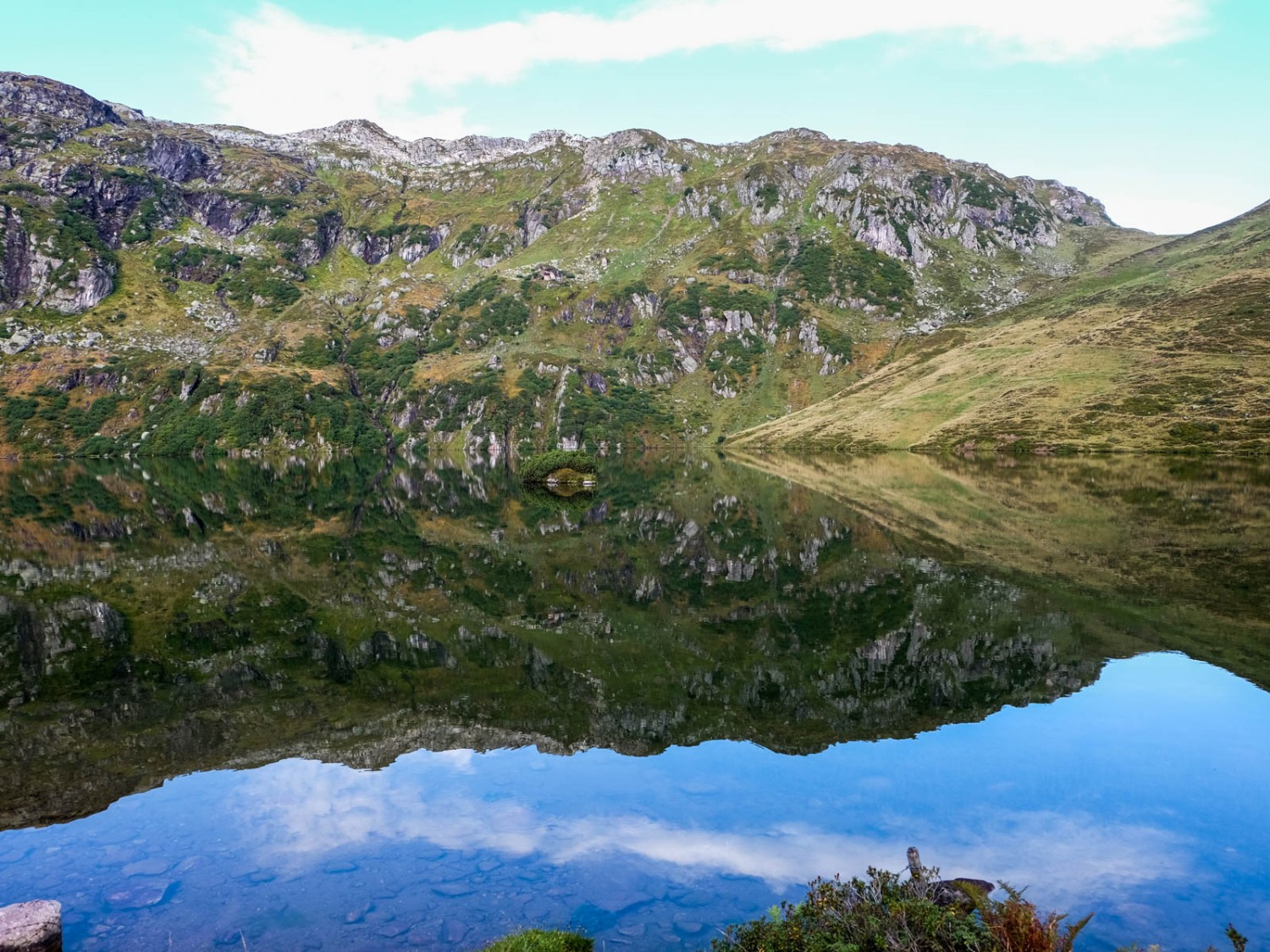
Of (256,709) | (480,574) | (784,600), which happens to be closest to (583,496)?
(480,574)

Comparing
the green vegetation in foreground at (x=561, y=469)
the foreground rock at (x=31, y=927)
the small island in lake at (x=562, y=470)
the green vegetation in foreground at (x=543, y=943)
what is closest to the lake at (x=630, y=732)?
the foreground rock at (x=31, y=927)

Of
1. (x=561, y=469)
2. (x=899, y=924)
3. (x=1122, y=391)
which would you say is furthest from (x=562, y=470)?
(x=1122, y=391)

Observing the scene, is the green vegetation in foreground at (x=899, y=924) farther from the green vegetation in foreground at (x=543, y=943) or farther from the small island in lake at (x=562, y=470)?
the small island in lake at (x=562, y=470)

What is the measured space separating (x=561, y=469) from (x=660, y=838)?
108 metres

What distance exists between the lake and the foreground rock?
59cm

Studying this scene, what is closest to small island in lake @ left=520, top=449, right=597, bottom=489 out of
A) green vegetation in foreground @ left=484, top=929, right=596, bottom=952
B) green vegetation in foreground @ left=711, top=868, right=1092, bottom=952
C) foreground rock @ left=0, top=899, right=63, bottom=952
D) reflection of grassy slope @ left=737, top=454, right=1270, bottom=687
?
reflection of grassy slope @ left=737, top=454, right=1270, bottom=687

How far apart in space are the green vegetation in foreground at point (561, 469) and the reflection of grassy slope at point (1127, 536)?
125 ft

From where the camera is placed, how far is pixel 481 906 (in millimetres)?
14328

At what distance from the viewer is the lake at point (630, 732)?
14.6 metres

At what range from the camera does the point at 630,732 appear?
923 inches

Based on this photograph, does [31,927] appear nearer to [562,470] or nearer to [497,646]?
[497,646]

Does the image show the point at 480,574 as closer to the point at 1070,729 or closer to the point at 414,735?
the point at 414,735

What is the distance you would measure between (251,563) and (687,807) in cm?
4554

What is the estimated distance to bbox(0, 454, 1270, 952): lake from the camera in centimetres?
1457
